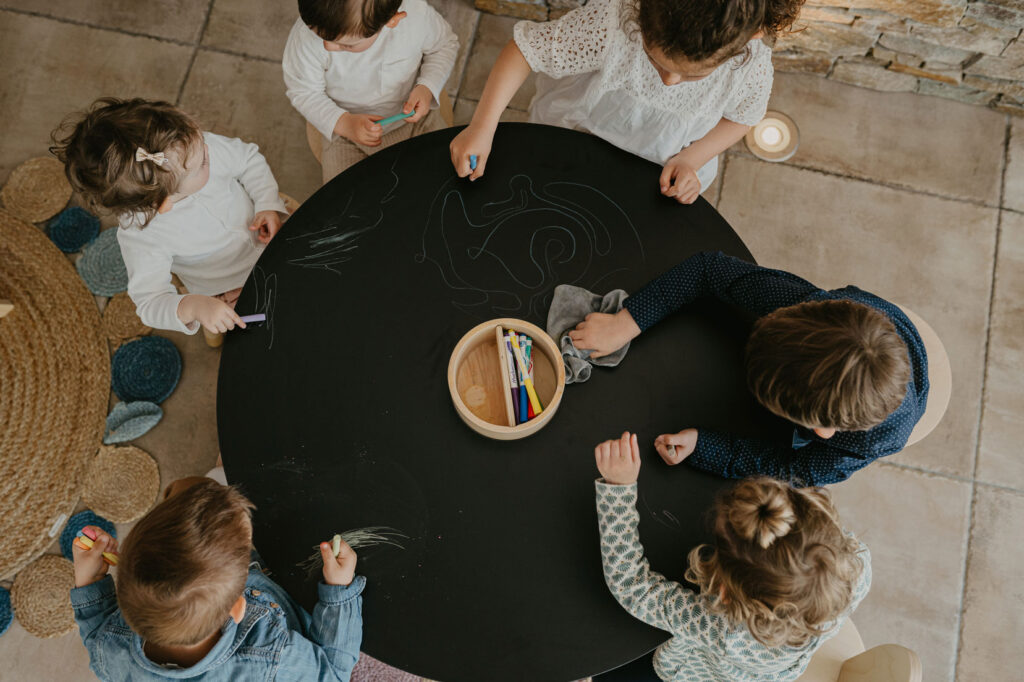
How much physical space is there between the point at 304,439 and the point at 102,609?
523mm

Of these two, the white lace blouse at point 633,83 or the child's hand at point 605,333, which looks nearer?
the child's hand at point 605,333

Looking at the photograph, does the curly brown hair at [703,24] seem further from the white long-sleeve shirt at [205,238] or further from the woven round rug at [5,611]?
the woven round rug at [5,611]

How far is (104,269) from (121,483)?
0.65 m

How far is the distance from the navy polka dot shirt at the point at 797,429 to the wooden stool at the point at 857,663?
32cm

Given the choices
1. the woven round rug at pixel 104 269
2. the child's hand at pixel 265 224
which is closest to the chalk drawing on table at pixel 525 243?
the child's hand at pixel 265 224

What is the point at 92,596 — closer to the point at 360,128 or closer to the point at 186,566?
the point at 186,566

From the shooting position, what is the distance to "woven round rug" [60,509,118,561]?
188cm

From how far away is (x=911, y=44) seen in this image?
2062 mm

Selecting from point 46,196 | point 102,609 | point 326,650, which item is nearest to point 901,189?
point 326,650

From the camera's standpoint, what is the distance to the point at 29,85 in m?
2.27

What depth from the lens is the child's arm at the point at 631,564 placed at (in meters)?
1.13

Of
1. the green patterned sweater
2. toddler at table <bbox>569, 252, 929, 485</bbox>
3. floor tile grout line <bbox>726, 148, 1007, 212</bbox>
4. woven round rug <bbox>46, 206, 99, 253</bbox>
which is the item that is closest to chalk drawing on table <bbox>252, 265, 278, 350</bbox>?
toddler at table <bbox>569, 252, 929, 485</bbox>

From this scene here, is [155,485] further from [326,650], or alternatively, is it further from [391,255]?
[391,255]

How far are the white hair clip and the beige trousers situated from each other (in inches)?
19.1
